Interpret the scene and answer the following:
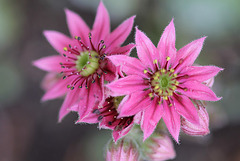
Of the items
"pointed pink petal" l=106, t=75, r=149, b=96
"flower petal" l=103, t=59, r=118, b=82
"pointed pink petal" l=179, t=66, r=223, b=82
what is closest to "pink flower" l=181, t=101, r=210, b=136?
"pointed pink petal" l=179, t=66, r=223, b=82

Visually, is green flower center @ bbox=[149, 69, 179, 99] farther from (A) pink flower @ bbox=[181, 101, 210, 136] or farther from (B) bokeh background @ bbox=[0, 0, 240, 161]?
(B) bokeh background @ bbox=[0, 0, 240, 161]

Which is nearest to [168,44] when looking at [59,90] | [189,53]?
[189,53]

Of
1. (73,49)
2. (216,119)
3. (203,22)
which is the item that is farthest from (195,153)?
(73,49)

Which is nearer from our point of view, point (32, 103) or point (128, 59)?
point (128, 59)

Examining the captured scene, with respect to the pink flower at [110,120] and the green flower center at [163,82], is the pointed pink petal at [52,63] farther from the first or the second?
the green flower center at [163,82]

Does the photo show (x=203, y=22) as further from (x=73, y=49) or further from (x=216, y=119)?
(x=73, y=49)

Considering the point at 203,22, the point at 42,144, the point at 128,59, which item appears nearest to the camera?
the point at 128,59
